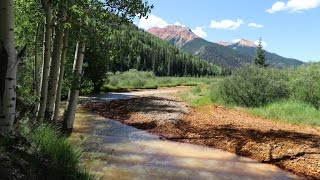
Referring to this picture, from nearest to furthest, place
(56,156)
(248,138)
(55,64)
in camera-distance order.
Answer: (56,156) < (55,64) < (248,138)

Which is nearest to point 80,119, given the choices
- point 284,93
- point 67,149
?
point 284,93

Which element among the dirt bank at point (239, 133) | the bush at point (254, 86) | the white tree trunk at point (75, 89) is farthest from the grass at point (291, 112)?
the white tree trunk at point (75, 89)

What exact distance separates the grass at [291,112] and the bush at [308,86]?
753mm

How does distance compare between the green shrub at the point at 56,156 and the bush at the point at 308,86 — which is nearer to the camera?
the green shrub at the point at 56,156

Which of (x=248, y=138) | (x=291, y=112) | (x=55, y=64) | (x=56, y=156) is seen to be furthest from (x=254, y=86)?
(x=56, y=156)

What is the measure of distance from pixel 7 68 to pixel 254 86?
21371 millimetres

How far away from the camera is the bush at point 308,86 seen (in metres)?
23.9

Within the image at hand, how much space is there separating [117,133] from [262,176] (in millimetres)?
8124

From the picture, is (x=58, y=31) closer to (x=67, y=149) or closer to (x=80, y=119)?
(x=67, y=149)

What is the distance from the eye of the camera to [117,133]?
18484 mm

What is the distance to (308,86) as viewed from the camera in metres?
24.1

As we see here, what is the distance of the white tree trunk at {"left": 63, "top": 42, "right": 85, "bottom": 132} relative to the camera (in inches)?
558

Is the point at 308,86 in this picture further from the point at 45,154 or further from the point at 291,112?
the point at 45,154

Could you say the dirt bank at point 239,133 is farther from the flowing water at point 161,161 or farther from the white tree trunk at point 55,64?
the white tree trunk at point 55,64
